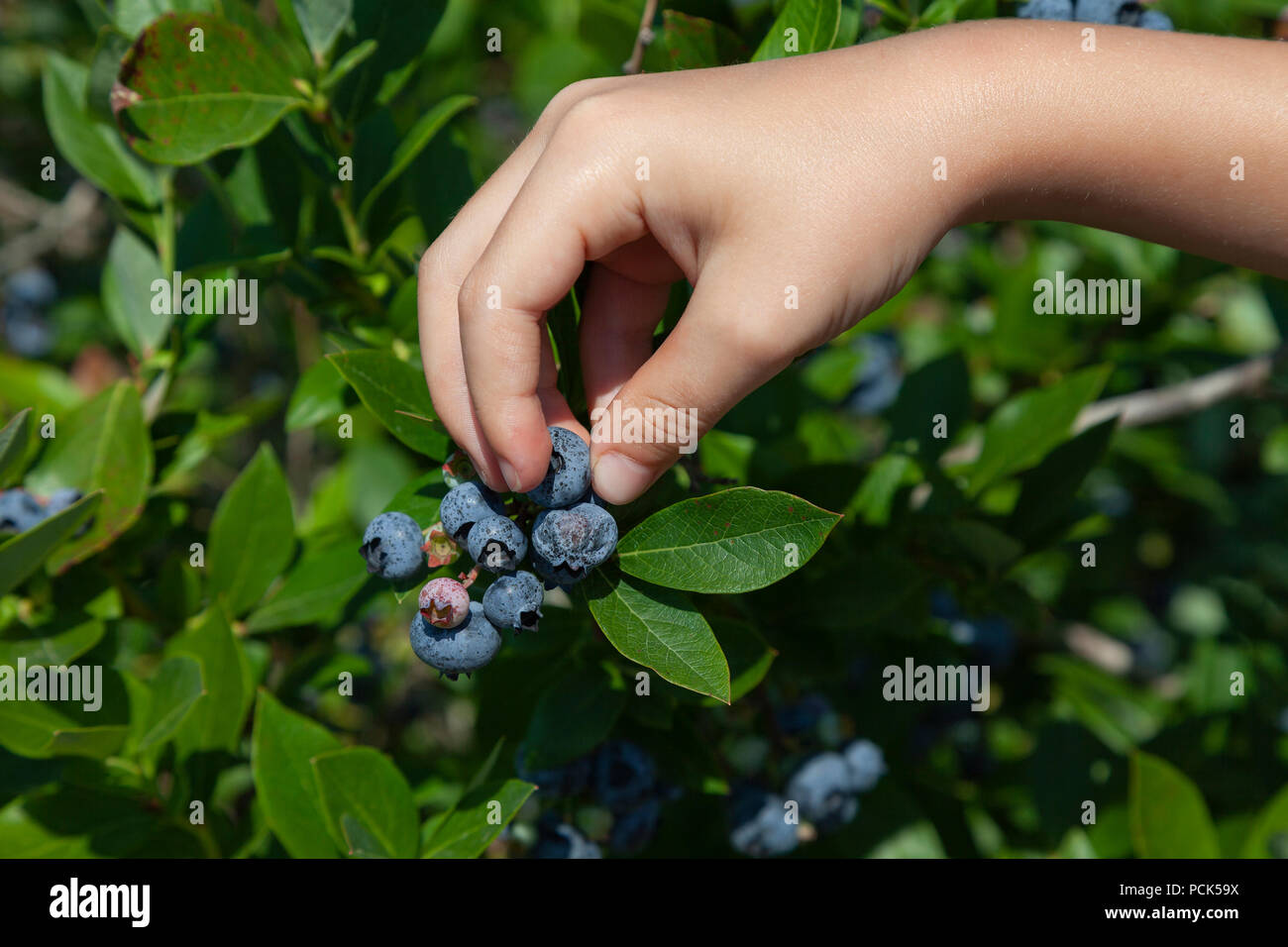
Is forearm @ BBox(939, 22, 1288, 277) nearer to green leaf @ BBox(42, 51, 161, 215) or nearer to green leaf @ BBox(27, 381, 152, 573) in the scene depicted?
green leaf @ BBox(27, 381, 152, 573)

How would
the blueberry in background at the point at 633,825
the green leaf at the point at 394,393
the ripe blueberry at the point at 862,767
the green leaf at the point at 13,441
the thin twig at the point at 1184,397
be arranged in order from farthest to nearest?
the thin twig at the point at 1184,397 → the ripe blueberry at the point at 862,767 → the blueberry in background at the point at 633,825 → the green leaf at the point at 13,441 → the green leaf at the point at 394,393

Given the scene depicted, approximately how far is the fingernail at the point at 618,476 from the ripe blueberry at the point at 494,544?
0.33 feet

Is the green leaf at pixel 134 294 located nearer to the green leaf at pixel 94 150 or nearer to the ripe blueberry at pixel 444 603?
the green leaf at pixel 94 150

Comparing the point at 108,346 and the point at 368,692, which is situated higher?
the point at 108,346

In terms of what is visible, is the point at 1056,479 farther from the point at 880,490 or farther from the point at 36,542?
the point at 36,542

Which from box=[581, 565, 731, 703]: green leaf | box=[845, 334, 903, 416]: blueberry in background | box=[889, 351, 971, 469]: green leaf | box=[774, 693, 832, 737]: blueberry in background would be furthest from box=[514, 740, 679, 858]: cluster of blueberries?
box=[845, 334, 903, 416]: blueberry in background

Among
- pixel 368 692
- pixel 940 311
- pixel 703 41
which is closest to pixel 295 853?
pixel 368 692

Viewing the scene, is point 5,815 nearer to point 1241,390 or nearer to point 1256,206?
point 1256,206

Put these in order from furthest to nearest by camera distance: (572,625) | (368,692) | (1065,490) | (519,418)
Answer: (368,692), (1065,490), (572,625), (519,418)

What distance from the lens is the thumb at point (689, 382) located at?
84cm

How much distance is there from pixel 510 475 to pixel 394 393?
207mm

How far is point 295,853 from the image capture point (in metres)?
1.18

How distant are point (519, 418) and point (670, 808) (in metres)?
0.95

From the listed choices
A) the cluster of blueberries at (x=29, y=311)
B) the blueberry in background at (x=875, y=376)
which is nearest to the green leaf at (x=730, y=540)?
the blueberry in background at (x=875, y=376)
